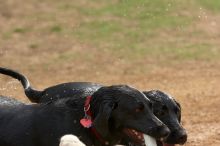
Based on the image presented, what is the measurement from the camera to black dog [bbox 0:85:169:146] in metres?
6.26

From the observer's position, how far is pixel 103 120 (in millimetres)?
6246

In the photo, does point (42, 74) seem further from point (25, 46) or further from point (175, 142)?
point (175, 142)

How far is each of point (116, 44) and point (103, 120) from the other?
1127cm

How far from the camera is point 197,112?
11.8 m

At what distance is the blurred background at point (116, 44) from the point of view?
1492 cm

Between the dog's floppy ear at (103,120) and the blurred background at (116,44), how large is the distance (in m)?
6.38

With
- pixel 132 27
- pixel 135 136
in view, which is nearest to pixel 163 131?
pixel 135 136

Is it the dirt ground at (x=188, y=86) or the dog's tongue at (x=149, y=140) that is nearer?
the dog's tongue at (x=149, y=140)

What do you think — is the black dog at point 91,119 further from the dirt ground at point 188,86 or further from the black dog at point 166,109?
the dirt ground at point 188,86

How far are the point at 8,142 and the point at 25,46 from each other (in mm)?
10819

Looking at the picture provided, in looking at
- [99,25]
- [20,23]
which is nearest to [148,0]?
[99,25]

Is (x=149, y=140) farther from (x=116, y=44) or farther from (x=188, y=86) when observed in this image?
(x=116, y=44)

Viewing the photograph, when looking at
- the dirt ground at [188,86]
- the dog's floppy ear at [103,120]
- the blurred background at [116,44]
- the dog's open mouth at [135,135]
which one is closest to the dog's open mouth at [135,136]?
the dog's open mouth at [135,135]

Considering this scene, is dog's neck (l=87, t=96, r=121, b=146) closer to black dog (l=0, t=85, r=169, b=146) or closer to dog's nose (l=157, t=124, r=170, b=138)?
black dog (l=0, t=85, r=169, b=146)
